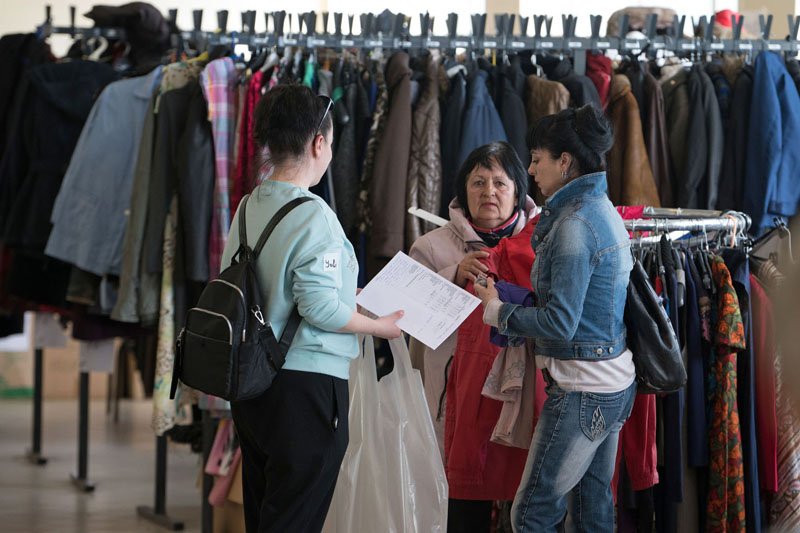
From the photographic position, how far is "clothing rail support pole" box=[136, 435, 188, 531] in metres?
3.70

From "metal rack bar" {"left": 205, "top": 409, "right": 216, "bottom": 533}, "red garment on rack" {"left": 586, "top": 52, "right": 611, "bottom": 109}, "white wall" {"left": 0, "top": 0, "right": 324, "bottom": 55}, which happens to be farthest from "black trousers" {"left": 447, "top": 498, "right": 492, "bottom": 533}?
"white wall" {"left": 0, "top": 0, "right": 324, "bottom": 55}

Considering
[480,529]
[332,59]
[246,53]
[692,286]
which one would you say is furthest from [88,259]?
[692,286]

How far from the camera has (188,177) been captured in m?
3.27

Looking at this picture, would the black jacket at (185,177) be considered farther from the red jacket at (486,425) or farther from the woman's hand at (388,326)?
the woman's hand at (388,326)

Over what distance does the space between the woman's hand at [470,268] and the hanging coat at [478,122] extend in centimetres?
86

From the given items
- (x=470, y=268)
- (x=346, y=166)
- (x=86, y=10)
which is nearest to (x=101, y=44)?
(x=346, y=166)

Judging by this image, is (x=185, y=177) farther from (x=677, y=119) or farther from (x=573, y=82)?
(x=677, y=119)

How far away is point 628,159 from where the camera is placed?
133 inches

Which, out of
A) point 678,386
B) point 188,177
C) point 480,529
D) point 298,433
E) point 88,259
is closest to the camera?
point 298,433

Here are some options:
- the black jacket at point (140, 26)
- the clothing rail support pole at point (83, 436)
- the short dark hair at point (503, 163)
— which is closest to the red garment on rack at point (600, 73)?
the short dark hair at point (503, 163)

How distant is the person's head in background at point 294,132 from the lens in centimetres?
184

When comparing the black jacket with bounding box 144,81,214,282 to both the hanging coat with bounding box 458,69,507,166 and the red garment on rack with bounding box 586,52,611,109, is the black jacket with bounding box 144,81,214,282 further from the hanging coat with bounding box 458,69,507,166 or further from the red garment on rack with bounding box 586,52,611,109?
the red garment on rack with bounding box 586,52,611,109

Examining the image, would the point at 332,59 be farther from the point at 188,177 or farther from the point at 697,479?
the point at 697,479

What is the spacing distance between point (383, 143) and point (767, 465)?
1.76 m
